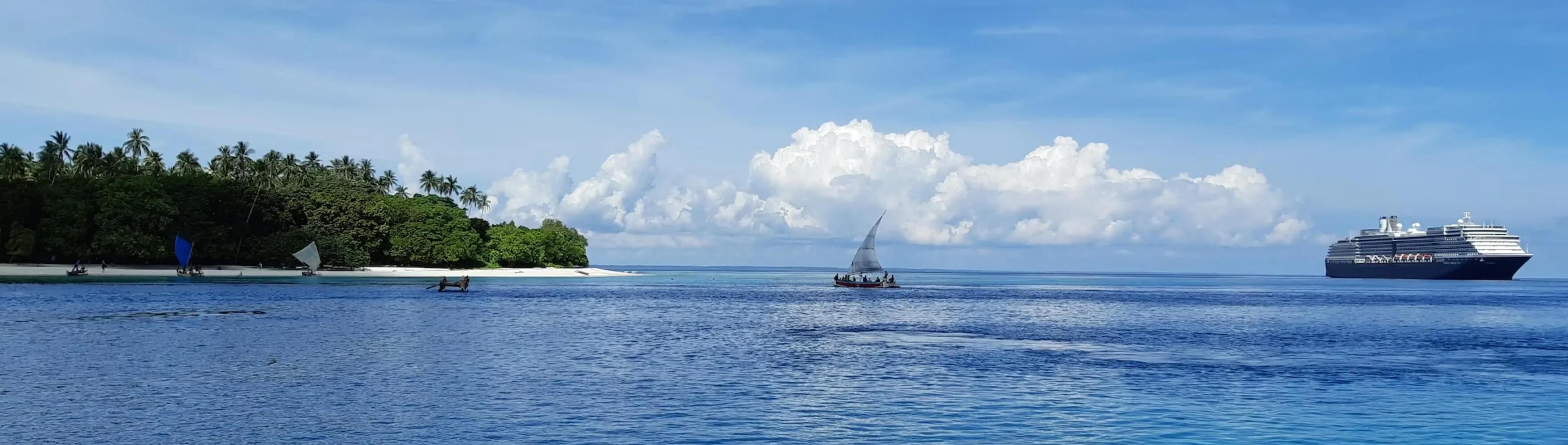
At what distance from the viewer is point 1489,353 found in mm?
57094

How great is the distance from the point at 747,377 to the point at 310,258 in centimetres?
13659

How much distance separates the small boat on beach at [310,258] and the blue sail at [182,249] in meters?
14.1

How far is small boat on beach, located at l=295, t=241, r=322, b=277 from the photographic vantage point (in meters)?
161

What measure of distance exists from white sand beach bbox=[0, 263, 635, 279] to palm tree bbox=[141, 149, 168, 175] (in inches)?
1100

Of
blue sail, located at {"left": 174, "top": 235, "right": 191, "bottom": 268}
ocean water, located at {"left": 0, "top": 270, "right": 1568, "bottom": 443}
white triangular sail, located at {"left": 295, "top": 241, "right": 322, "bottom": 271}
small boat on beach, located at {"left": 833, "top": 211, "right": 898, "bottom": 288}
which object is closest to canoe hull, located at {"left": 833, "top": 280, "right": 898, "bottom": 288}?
small boat on beach, located at {"left": 833, "top": 211, "right": 898, "bottom": 288}

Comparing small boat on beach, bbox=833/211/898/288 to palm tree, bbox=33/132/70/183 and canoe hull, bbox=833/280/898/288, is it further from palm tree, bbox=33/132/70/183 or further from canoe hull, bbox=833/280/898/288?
palm tree, bbox=33/132/70/183

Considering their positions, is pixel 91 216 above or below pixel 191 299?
above

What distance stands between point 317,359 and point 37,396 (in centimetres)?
1290

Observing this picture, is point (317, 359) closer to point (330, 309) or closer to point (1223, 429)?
point (1223, 429)

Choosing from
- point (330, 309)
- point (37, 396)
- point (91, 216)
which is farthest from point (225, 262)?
point (37, 396)

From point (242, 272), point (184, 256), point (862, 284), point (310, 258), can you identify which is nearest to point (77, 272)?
point (184, 256)

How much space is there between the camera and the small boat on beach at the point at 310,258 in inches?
6348

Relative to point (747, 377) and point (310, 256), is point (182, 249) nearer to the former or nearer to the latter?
point (310, 256)

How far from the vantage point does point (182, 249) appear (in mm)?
149000
